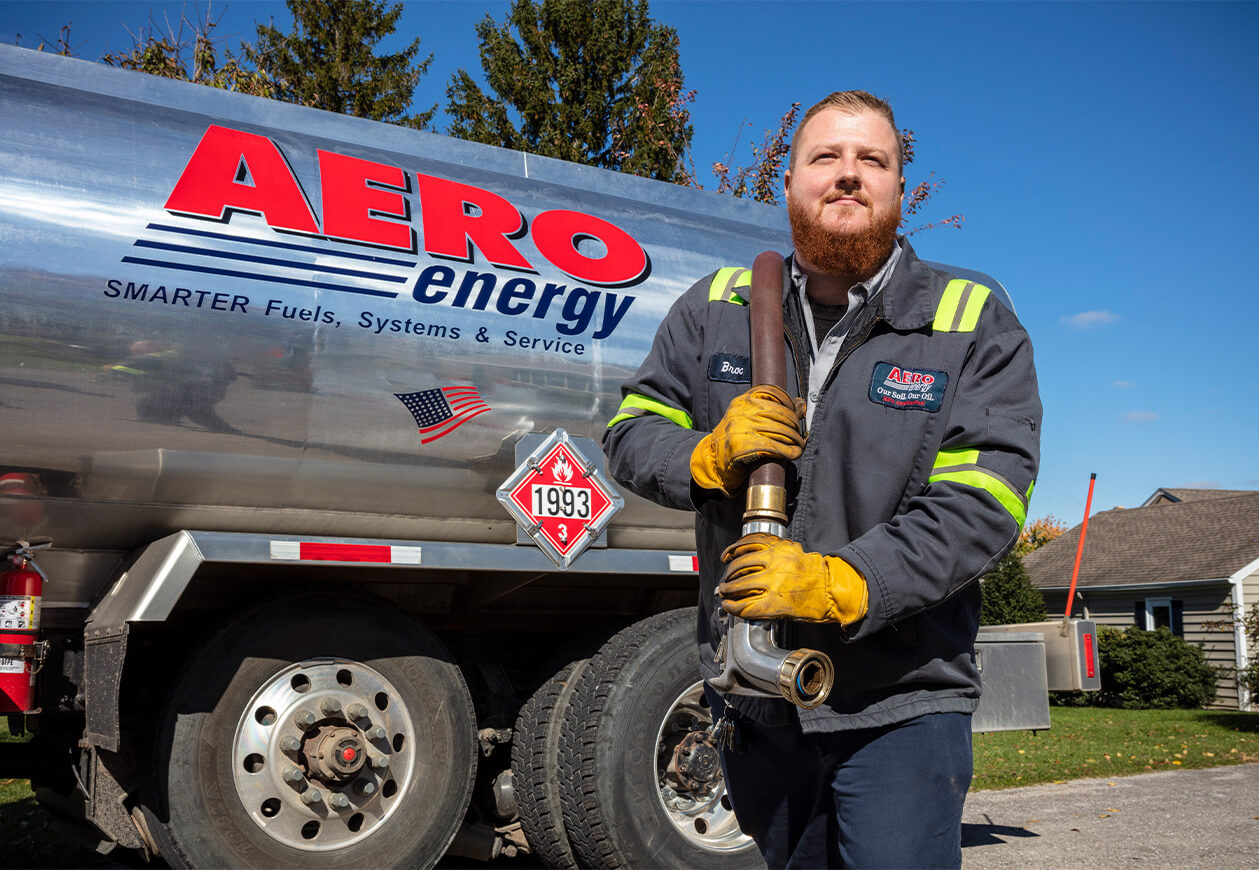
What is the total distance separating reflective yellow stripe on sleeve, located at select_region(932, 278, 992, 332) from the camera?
2.09m

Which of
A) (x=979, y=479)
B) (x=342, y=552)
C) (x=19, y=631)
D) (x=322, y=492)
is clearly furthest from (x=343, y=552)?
(x=979, y=479)

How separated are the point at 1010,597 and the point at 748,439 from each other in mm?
23572

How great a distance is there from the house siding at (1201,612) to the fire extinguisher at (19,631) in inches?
888

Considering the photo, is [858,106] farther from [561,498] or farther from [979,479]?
[561,498]

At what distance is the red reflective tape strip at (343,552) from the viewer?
3.88 meters

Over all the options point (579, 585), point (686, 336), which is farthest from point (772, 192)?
point (686, 336)

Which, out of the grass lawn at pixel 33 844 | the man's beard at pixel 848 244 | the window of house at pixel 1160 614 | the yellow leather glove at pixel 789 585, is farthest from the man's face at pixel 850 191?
the window of house at pixel 1160 614

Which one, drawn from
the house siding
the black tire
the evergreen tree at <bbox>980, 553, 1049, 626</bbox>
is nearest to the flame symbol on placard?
the black tire

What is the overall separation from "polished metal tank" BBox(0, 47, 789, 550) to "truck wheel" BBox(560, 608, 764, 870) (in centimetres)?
49

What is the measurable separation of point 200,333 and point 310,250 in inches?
18.7

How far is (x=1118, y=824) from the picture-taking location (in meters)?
6.86

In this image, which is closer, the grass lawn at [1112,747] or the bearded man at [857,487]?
the bearded man at [857,487]

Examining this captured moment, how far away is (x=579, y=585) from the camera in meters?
4.75

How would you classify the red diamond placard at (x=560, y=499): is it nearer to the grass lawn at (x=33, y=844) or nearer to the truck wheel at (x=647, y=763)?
the truck wheel at (x=647, y=763)
